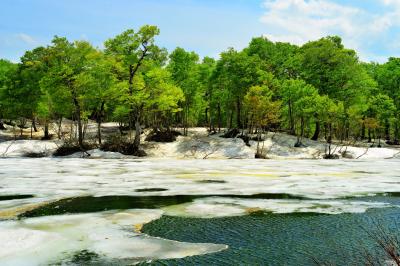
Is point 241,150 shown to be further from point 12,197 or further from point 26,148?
point 12,197

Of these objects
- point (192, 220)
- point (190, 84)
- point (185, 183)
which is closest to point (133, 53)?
point (190, 84)

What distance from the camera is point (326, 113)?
167ft

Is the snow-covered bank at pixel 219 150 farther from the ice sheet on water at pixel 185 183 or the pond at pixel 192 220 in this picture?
the pond at pixel 192 220

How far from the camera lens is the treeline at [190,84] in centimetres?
4766

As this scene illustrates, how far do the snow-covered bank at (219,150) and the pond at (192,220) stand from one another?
23.4 meters

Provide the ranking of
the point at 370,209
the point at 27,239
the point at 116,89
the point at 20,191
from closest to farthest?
the point at 27,239 → the point at 370,209 → the point at 20,191 → the point at 116,89

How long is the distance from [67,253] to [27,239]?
1793 millimetres

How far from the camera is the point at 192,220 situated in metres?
14.1

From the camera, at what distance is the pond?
408 inches

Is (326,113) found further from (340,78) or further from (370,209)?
(370,209)

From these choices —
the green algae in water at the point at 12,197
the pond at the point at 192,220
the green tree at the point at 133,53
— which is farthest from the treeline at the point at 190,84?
the green algae in water at the point at 12,197

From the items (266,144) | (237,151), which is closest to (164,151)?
(237,151)

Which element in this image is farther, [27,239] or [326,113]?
[326,113]

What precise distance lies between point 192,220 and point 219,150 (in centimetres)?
3522
